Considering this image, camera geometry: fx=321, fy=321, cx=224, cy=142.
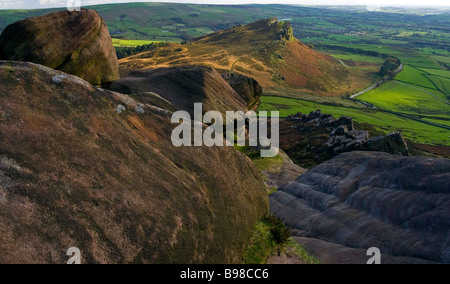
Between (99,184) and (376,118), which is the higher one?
(99,184)

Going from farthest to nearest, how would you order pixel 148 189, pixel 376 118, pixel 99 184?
pixel 376 118, pixel 148 189, pixel 99 184

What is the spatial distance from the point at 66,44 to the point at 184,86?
21.5 m

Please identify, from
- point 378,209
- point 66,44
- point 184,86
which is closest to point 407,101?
point 184,86

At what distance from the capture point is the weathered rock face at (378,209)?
767 inches

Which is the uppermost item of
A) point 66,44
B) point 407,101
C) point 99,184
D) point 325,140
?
point 66,44

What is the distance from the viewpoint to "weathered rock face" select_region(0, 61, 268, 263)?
501 inches

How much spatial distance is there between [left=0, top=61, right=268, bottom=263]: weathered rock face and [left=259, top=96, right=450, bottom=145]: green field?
4341 inches

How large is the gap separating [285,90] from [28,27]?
14885cm

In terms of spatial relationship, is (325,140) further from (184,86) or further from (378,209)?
(378,209)

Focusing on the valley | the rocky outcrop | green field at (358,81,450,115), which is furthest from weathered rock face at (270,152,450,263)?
green field at (358,81,450,115)

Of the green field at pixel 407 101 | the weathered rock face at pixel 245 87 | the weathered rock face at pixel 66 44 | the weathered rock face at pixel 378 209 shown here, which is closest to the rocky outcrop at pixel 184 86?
the weathered rock face at pixel 66 44

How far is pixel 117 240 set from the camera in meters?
14.0

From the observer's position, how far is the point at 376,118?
141375 mm

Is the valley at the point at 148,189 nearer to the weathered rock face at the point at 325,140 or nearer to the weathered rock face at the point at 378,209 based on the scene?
the weathered rock face at the point at 378,209
